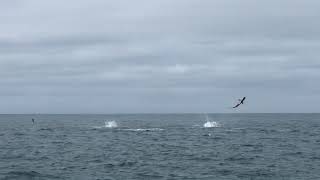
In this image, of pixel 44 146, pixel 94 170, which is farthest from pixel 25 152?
pixel 94 170

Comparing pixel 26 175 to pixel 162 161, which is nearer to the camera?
pixel 26 175

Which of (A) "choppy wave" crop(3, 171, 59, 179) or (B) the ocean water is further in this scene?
(B) the ocean water

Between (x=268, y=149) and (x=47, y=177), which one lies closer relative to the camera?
(x=47, y=177)

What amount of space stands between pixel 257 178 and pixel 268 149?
110ft

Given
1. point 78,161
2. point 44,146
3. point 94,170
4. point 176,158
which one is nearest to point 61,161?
point 78,161

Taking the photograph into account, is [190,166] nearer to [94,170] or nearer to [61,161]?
[94,170]

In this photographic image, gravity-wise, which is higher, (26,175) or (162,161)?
(162,161)

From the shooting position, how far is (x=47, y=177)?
186 feet

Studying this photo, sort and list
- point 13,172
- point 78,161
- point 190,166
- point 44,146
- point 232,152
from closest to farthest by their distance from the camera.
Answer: point 13,172 → point 190,166 → point 78,161 → point 232,152 → point 44,146

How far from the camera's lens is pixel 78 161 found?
70.8 meters

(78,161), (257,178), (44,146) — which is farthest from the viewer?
(44,146)

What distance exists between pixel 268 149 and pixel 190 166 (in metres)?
27.0

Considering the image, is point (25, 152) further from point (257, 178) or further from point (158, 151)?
point (257, 178)

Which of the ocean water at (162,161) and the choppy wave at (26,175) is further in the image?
the ocean water at (162,161)
